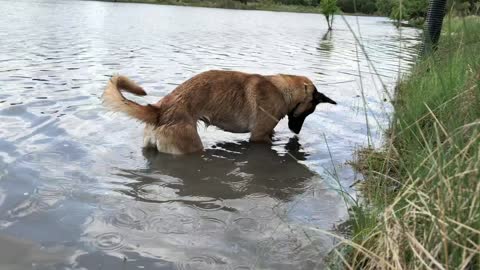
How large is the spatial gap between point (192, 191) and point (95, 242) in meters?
1.37

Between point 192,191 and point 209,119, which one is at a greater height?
point 209,119

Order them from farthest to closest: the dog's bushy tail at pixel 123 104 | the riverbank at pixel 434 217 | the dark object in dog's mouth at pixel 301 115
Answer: the dark object in dog's mouth at pixel 301 115 < the dog's bushy tail at pixel 123 104 < the riverbank at pixel 434 217

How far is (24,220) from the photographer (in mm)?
3844

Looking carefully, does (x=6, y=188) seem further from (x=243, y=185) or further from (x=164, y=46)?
(x=164, y=46)

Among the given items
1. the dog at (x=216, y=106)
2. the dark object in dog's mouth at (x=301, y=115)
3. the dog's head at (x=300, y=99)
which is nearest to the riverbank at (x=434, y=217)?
the dog at (x=216, y=106)

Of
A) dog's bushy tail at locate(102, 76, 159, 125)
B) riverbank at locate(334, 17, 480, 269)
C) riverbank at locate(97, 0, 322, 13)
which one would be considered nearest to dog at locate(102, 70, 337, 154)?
dog's bushy tail at locate(102, 76, 159, 125)

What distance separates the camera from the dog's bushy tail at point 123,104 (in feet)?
18.0

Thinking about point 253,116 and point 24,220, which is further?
point 253,116

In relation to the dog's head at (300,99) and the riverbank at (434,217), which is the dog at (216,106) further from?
the riverbank at (434,217)

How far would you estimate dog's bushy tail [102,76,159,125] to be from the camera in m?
5.49

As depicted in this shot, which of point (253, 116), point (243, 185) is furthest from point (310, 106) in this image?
point (243, 185)

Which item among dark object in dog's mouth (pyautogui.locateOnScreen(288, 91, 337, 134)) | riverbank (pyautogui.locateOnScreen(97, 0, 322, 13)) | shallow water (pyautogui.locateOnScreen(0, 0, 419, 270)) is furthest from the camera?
riverbank (pyautogui.locateOnScreen(97, 0, 322, 13))

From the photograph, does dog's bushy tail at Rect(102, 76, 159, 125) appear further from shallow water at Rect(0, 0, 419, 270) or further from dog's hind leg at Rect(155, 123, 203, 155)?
shallow water at Rect(0, 0, 419, 270)

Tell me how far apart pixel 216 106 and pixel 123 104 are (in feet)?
3.91
